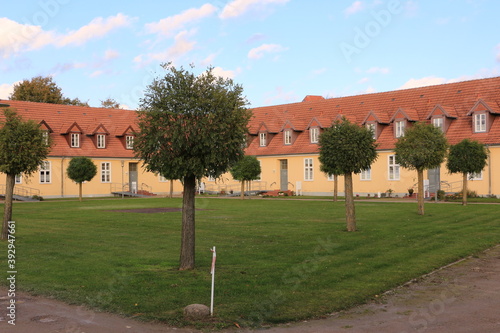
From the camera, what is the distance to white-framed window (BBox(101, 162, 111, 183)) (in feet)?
170

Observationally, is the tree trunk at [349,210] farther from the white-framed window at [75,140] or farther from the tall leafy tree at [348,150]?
the white-framed window at [75,140]

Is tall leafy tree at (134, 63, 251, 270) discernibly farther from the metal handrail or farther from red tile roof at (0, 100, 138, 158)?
the metal handrail

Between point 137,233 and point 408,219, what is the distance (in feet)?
35.8

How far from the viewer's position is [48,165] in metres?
48.3

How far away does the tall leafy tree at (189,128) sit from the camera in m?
11.3

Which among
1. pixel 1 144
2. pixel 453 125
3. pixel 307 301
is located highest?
pixel 453 125

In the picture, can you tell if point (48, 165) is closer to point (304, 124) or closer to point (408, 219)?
point (304, 124)

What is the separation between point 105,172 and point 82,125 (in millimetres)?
5098

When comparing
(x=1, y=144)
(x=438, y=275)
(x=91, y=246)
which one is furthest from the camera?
(x=1, y=144)

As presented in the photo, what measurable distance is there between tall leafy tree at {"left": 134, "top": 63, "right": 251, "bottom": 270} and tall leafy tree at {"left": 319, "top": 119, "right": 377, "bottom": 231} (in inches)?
295

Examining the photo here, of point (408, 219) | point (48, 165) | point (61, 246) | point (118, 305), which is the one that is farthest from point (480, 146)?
point (48, 165)

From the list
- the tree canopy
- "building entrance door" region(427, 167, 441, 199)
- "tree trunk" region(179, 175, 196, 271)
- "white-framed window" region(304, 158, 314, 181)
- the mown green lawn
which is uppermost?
the tree canopy

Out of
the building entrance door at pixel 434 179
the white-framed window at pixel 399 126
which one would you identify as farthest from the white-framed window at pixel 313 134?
the building entrance door at pixel 434 179

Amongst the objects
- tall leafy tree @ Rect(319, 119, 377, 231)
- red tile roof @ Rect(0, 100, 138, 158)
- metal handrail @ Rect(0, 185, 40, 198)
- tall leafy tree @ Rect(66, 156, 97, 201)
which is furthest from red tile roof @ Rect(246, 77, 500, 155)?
metal handrail @ Rect(0, 185, 40, 198)
